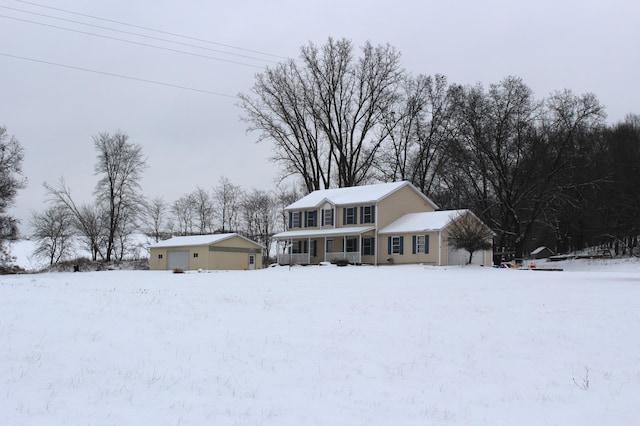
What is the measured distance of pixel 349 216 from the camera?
46.2m

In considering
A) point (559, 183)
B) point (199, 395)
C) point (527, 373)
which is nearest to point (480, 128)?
point (559, 183)

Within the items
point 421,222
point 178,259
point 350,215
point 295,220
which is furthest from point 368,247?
point 178,259

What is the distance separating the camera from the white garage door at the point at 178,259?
1922 inches

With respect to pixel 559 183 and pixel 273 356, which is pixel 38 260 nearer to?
pixel 559 183

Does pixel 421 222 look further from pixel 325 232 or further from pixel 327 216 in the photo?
pixel 327 216

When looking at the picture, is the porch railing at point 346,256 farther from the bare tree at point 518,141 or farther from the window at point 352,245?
the bare tree at point 518,141

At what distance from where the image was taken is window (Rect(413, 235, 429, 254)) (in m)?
40.9

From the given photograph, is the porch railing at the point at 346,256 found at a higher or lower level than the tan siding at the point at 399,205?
lower

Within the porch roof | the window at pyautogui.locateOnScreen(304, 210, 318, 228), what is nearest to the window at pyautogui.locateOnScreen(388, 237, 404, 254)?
the porch roof

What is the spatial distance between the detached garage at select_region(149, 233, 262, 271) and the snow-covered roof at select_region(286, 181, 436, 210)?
214 inches

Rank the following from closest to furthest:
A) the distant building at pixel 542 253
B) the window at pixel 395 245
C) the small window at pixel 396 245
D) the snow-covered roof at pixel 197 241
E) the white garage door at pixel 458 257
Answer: the white garage door at pixel 458 257
the window at pixel 395 245
the small window at pixel 396 245
the snow-covered roof at pixel 197 241
the distant building at pixel 542 253

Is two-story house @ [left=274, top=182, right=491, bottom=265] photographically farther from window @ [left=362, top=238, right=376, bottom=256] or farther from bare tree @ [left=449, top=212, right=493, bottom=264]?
bare tree @ [left=449, top=212, right=493, bottom=264]

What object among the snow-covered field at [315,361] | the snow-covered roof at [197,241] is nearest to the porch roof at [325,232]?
the snow-covered roof at [197,241]

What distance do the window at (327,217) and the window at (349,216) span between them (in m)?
1.35
